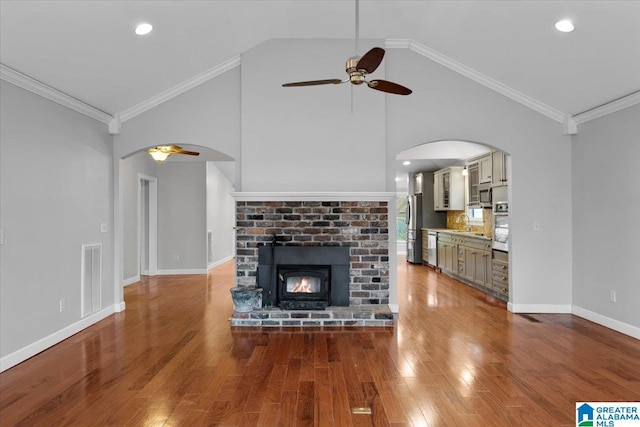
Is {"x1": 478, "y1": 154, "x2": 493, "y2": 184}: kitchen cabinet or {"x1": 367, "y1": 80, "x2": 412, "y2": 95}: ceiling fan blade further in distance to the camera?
{"x1": 478, "y1": 154, "x2": 493, "y2": 184}: kitchen cabinet

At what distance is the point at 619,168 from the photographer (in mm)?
4355

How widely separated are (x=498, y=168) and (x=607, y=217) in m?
1.92

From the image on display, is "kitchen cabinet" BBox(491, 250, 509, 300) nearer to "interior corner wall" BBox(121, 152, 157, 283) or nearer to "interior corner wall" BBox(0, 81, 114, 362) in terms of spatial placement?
"interior corner wall" BBox(0, 81, 114, 362)

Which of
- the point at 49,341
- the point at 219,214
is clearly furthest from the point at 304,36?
the point at 219,214

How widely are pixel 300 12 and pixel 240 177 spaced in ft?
6.62

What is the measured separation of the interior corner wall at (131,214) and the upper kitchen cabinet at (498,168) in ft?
19.9

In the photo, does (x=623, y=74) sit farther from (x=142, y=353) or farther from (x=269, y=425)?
(x=142, y=353)

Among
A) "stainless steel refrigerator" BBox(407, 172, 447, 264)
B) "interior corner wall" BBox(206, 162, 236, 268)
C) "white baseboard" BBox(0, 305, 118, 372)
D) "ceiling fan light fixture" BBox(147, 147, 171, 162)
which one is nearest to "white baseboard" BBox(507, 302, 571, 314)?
"stainless steel refrigerator" BBox(407, 172, 447, 264)

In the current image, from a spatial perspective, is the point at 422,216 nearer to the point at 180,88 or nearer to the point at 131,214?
the point at 131,214

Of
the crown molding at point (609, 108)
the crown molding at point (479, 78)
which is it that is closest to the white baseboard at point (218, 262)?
the crown molding at point (479, 78)

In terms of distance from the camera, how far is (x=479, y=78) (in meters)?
5.10

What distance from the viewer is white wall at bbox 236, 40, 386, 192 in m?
5.03

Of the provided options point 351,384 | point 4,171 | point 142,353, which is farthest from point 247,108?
point 351,384

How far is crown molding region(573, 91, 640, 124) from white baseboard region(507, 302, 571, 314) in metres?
2.31
